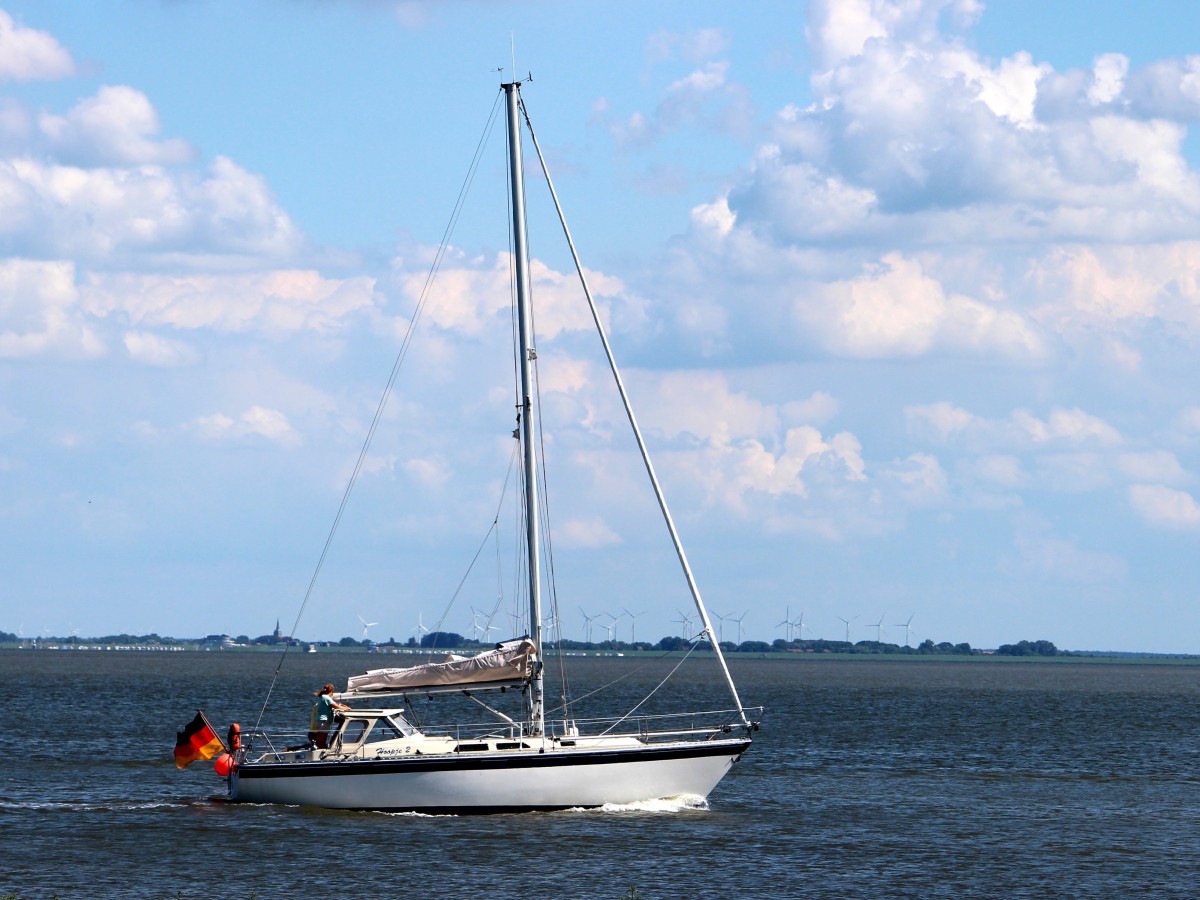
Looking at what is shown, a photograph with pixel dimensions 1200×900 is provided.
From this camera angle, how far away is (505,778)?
40719mm

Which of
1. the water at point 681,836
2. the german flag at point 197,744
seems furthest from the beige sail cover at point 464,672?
the german flag at point 197,744

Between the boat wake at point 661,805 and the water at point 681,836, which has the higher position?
the boat wake at point 661,805

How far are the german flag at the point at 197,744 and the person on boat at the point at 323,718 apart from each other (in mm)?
3023

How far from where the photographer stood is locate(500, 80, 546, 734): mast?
4162 centimetres

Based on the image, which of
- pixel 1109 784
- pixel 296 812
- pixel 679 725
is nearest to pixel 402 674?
pixel 296 812

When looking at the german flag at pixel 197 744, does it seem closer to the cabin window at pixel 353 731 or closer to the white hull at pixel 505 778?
the white hull at pixel 505 778

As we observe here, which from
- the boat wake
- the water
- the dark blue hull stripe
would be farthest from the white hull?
the water

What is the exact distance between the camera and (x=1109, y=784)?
56.9 metres

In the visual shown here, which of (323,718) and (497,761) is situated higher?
(323,718)

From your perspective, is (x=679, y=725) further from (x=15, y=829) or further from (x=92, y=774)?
(x=15, y=829)

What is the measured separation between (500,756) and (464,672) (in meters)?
2.65

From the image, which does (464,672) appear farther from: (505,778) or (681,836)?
(681,836)

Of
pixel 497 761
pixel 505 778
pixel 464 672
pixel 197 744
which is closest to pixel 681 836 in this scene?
pixel 505 778

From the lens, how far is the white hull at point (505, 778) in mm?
40719
